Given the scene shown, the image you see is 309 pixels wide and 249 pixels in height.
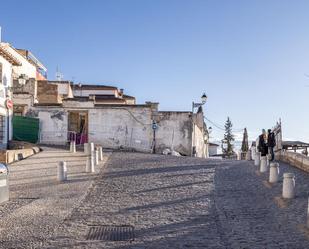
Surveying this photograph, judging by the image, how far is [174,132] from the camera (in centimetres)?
3155

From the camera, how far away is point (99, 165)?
1714 centimetres

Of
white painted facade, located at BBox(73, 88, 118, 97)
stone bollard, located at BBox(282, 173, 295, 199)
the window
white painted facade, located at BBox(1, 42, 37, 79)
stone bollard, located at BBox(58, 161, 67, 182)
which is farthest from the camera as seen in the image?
white painted facade, located at BBox(73, 88, 118, 97)

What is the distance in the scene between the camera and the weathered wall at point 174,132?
103 feet

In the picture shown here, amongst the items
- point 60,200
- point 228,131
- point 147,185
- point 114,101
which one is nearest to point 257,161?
point 147,185

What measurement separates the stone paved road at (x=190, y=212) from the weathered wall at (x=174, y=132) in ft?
55.5

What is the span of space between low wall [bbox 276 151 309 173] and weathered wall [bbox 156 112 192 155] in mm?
9888

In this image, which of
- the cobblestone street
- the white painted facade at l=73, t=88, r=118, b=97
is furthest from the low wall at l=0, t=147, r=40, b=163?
the white painted facade at l=73, t=88, r=118, b=97

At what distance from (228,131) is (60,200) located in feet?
235

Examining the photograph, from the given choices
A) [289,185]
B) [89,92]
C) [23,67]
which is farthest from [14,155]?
[89,92]

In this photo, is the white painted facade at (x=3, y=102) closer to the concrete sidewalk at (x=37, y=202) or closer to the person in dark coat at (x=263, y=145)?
the concrete sidewalk at (x=37, y=202)

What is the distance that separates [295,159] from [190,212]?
10.1 metres

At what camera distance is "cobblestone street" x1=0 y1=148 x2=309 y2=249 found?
679 cm

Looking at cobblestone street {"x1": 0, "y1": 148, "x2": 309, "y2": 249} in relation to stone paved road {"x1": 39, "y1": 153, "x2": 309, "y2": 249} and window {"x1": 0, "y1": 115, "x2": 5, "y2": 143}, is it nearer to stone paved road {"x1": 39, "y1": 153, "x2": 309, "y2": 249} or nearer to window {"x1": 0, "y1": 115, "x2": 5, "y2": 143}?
stone paved road {"x1": 39, "y1": 153, "x2": 309, "y2": 249}

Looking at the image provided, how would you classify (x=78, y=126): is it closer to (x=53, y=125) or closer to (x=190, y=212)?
(x=53, y=125)
